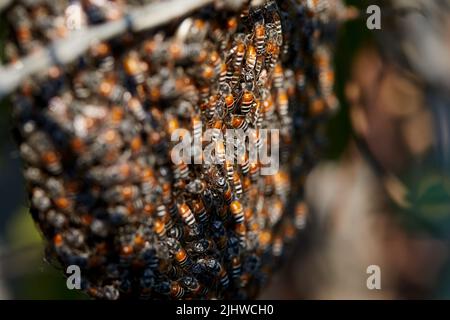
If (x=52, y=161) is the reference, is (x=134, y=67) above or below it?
above

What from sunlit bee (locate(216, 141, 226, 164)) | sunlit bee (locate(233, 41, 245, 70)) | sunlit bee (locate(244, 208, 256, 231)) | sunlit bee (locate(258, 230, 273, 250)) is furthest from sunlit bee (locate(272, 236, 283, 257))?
sunlit bee (locate(233, 41, 245, 70))

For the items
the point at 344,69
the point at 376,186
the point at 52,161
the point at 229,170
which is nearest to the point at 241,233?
the point at 229,170

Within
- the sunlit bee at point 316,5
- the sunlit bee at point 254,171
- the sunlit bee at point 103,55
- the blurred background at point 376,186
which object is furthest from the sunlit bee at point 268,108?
the blurred background at point 376,186

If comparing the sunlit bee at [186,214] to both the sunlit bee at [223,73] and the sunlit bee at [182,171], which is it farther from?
the sunlit bee at [223,73]

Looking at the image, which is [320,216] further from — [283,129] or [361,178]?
[283,129]

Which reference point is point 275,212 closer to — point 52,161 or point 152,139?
point 152,139

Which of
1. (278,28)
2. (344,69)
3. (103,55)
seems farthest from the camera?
(344,69)
